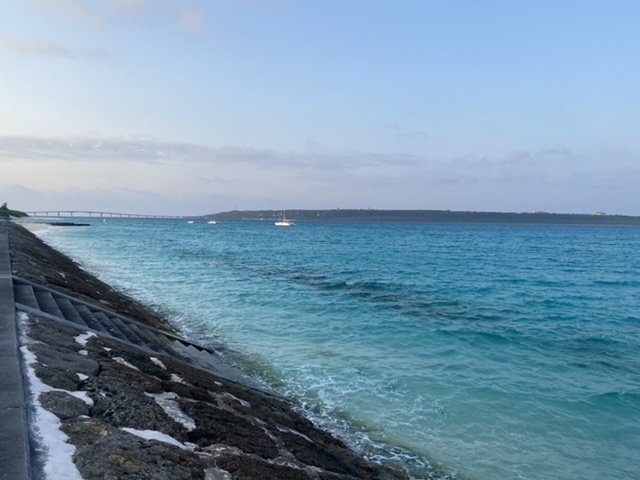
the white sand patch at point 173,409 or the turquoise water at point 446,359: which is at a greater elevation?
the white sand patch at point 173,409

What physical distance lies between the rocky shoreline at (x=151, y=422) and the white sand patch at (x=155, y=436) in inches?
0.7

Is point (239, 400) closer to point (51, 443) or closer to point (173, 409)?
point (173, 409)

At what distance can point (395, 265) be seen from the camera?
4169cm

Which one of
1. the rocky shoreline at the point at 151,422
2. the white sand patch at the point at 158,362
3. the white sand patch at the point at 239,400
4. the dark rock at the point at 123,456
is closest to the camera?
the dark rock at the point at 123,456

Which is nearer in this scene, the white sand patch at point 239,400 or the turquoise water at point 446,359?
the white sand patch at point 239,400


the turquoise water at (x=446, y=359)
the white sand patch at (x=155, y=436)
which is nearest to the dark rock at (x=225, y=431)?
the white sand patch at (x=155, y=436)

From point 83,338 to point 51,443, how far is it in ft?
14.5

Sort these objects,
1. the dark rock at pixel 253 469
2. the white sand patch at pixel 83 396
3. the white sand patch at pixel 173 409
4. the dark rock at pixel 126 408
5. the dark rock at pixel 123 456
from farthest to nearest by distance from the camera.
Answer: the white sand patch at pixel 173 409 < the white sand patch at pixel 83 396 < the dark rock at pixel 126 408 < the dark rock at pixel 253 469 < the dark rock at pixel 123 456

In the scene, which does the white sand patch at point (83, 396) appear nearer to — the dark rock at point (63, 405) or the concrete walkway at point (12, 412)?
the dark rock at point (63, 405)

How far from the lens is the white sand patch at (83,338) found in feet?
26.8

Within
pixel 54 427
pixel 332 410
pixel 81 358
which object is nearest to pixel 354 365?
pixel 332 410

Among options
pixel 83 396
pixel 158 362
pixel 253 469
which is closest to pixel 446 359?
pixel 158 362

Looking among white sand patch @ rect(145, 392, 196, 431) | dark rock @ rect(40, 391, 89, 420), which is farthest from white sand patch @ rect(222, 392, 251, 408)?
dark rock @ rect(40, 391, 89, 420)

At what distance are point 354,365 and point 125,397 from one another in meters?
8.45
